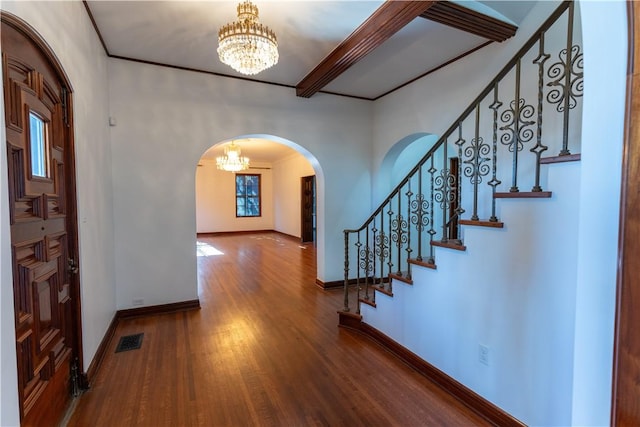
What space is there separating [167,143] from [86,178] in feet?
4.86

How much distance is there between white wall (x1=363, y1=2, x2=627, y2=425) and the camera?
76cm

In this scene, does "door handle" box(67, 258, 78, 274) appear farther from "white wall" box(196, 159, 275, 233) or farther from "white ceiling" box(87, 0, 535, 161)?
"white wall" box(196, 159, 275, 233)

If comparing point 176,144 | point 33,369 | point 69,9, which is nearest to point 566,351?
point 33,369

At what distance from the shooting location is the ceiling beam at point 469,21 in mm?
2475

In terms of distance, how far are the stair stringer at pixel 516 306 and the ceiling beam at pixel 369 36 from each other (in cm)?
176

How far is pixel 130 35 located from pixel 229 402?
3646mm

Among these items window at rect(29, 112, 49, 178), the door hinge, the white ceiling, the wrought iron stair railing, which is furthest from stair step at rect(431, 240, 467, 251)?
the door hinge

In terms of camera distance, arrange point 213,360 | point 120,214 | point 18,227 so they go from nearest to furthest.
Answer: point 18,227
point 213,360
point 120,214

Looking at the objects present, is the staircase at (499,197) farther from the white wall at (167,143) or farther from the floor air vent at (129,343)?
the white wall at (167,143)

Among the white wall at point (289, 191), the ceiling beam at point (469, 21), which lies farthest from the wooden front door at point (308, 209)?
the ceiling beam at point (469, 21)

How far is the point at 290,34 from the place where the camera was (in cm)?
313

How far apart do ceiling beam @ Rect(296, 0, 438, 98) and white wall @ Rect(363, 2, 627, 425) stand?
4.20 feet

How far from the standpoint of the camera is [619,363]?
2.34 feet

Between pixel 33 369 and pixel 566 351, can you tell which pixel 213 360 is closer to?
pixel 33 369
